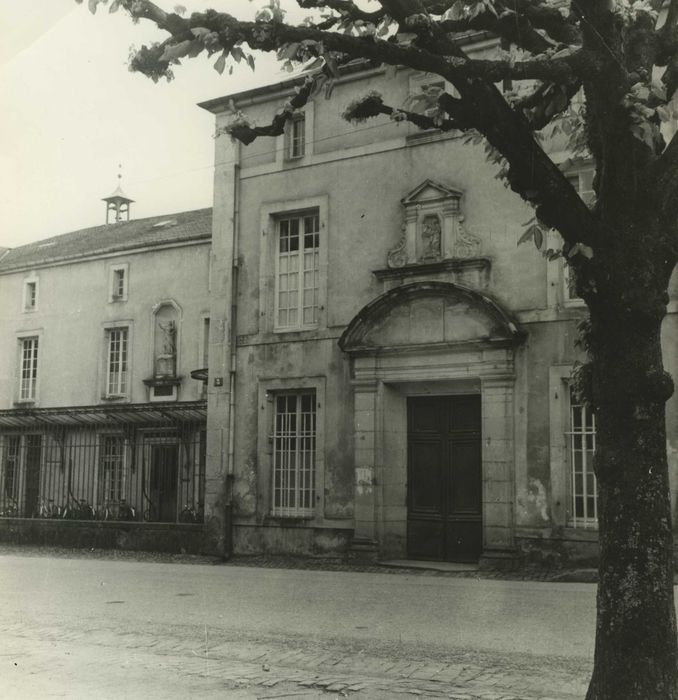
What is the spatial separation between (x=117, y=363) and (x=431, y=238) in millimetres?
14505

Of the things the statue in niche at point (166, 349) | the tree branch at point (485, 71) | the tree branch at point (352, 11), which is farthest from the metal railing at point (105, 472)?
the tree branch at point (485, 71)

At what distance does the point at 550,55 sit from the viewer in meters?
5.71

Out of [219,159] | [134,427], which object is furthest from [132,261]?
[219,159]

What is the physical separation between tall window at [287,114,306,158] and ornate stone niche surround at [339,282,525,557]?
370 centimetres

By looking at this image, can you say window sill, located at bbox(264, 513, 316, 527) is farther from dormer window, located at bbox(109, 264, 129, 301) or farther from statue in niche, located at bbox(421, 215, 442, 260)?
dormer window, located at bbox(109, 264, 129, 301)

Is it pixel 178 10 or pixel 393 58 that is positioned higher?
pixel 178 10

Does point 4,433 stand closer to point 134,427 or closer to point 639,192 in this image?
point 134,427

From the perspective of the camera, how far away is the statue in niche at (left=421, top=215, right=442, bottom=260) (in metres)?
15.1

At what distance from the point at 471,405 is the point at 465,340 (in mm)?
1193

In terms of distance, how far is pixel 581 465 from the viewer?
44.4 feet

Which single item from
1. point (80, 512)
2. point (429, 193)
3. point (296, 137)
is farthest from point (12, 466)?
point (429, 193)

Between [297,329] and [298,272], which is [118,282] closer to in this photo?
[298,272]

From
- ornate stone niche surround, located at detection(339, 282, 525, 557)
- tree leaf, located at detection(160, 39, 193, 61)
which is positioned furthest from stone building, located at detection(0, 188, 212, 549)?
tree leaf, located at detection(160, 39, 193, 61)

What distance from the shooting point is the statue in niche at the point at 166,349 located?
25875mm
